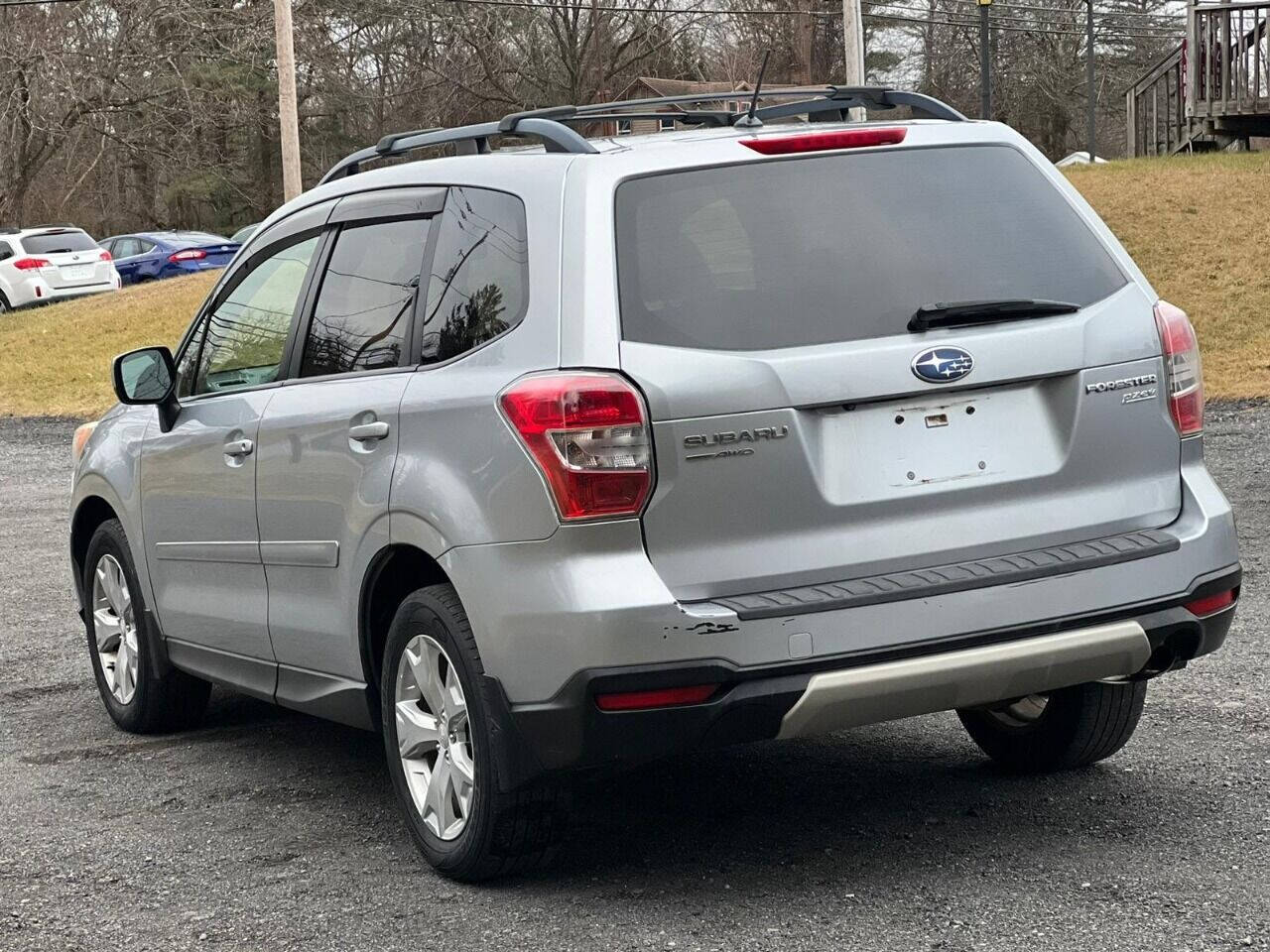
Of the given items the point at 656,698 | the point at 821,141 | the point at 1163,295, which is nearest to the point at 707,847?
the point at 656,698

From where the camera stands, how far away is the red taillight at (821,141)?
4.33 meters

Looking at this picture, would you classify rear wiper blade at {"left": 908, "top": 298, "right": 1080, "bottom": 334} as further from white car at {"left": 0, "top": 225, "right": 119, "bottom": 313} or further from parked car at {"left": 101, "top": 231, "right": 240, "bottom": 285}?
parked car at {"left": 101, "top": 231, "right": 240, "bottom": 285}

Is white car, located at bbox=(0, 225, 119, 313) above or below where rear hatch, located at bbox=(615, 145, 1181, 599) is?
below

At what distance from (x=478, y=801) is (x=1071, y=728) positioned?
71.0 inches

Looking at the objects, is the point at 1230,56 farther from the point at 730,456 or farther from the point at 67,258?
the point at 730,456

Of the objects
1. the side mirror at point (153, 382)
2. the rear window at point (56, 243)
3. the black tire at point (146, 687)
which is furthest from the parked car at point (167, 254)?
the side mirror at point (153, 382)

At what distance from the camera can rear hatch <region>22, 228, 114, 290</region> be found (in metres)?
31.5

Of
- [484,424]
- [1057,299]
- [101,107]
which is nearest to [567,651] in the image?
[484,424]

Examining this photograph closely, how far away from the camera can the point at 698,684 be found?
3.93m

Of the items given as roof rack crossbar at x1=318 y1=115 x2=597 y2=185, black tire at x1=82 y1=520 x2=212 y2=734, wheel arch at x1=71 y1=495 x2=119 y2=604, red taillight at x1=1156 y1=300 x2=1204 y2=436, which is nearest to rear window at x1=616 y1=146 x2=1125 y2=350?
red taillight at x1=1156 y1=300 x2=1204 y2=436

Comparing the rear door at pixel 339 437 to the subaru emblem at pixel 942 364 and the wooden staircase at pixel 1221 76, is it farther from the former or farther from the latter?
the wooden staircase at pixel 1221 76

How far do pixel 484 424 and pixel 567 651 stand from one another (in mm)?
576

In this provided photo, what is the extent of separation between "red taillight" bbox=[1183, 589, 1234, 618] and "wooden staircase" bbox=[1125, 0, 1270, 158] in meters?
20.3

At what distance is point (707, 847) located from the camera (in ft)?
15.5
